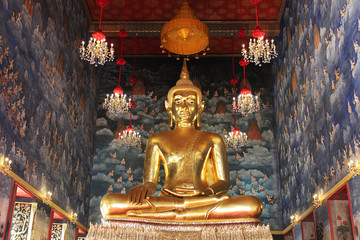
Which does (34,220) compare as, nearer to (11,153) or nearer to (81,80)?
(11,153)

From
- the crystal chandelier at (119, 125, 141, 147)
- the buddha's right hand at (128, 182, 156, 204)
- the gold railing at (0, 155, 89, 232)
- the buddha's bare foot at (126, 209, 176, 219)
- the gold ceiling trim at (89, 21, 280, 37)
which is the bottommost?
the buddha's bare foot at (126, 209, 176, 219)

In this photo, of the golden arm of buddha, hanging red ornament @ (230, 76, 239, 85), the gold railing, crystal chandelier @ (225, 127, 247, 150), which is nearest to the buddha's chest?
the golden arm of buddha

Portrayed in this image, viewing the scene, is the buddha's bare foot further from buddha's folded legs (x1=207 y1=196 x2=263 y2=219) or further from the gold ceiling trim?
the gold ceiling trim

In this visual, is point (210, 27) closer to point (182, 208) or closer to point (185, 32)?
point (185, 32)

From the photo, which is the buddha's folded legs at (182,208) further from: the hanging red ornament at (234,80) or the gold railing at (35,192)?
the hanging red ornament at (234,80)

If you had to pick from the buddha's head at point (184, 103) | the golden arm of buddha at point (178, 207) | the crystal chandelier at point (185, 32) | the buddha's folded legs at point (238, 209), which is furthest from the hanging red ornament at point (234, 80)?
the buddha's folded legs at point (238, 209)

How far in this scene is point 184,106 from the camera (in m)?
6.03

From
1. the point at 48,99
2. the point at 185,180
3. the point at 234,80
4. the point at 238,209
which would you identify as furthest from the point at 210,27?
the point at 238,209

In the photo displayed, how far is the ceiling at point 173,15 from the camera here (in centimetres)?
868

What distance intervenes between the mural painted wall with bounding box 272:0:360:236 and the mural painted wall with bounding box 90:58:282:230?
0.42 meters

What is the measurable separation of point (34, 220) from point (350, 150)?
14.6 feet

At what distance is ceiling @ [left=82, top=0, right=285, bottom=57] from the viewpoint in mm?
8680

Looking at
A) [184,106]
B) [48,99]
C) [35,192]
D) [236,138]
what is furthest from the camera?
[236,138]

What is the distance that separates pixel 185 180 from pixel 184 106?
121cm
